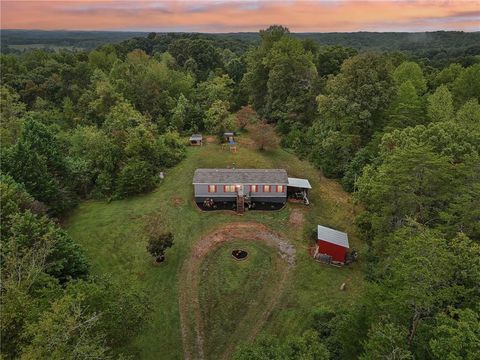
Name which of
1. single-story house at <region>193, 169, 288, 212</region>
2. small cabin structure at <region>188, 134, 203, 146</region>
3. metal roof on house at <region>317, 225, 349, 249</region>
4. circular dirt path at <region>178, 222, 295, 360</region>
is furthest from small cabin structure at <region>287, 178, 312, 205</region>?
small cabin structure at <region>188, 134, 203, 146</region>

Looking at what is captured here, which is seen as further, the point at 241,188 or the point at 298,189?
the point at 298,189

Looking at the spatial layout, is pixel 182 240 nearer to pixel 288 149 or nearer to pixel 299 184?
pixel 299 184

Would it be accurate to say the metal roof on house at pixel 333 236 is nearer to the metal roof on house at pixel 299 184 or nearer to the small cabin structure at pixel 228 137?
the metal roof on house at pixel 299 184

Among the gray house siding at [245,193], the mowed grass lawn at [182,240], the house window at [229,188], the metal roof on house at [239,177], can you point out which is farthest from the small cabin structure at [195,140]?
the house window at [229,188]

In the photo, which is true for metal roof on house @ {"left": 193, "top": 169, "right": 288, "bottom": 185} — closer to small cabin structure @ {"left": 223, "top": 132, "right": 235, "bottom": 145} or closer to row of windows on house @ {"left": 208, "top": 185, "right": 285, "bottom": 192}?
row of windows on house @ {"left": 208, "top": 185, "right": 285, "bottom": 192}

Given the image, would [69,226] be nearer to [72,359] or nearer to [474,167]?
[72,359]

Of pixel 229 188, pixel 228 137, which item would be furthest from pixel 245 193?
pixel 228 137
